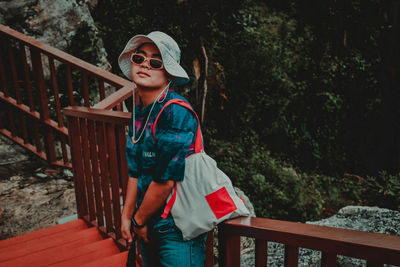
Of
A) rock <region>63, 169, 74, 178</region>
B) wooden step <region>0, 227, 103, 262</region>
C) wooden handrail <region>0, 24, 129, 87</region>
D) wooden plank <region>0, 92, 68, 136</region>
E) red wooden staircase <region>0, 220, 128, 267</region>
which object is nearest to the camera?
red wooden staircase <region>0, 220, 128, 267</region>

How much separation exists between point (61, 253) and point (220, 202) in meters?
1.65

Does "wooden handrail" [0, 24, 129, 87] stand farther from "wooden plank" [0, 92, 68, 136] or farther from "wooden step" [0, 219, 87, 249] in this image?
"wooden step" [0, 219, 87, 249]

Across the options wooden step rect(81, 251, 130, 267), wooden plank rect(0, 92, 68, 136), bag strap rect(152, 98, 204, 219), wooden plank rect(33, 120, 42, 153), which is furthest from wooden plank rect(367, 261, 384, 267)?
wooden plank rect(33, 120, 42, 153)

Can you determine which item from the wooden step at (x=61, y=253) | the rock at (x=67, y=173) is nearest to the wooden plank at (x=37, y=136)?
the rock at (x=67, y=173)

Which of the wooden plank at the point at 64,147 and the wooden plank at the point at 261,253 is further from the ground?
the wooden plank at the point at 261,253

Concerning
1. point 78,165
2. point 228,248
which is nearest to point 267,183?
point 78,165

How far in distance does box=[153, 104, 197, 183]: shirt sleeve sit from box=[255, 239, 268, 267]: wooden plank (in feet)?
1.63

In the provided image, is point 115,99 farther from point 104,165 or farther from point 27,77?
point 27,77

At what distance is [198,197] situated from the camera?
51.2 inches

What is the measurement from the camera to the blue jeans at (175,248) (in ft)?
4.50

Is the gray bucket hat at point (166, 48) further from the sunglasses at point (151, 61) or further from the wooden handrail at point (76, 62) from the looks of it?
the wooden handrail at point (76, 62)

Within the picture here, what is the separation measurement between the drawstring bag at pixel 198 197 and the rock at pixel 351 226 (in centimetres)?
167

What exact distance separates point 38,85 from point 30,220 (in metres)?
1.62

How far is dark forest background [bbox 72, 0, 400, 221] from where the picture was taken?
6.43 metres
